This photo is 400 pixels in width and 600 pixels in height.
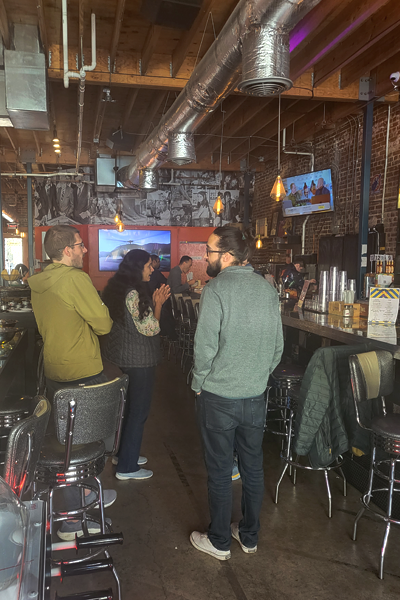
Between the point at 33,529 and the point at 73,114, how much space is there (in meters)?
7.88

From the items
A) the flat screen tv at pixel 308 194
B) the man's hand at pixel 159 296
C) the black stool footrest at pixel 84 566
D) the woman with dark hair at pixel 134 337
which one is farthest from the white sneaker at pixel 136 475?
the flat screen tv at pixel 308 194

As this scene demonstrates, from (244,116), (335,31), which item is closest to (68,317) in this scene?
(335,31)

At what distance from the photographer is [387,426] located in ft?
7.62

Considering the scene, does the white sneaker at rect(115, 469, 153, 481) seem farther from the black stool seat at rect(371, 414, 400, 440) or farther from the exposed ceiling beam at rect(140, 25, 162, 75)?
the exposed ceiling beam at rect(140, 25, 162, 75)

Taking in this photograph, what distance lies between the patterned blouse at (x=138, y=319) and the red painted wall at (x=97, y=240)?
861 centimetres

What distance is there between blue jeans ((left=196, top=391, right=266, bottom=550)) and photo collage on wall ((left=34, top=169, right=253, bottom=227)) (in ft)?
31.7

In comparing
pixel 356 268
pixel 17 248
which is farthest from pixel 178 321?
pixel 17 248

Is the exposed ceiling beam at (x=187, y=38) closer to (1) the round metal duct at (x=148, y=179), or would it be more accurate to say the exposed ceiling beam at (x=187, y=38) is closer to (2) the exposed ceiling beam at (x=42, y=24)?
(2) the exposed ceiling beam at (x=42, y=24)

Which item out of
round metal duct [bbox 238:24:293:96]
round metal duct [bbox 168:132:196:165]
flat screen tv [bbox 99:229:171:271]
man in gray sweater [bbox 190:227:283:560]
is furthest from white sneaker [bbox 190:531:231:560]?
flat screen tv [bbox 99:229:171:271]

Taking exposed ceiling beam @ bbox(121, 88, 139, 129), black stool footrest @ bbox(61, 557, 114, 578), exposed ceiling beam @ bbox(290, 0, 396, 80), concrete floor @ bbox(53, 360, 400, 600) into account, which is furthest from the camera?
exposed ceiling beam @ bbox(121, 88, 139, 129)

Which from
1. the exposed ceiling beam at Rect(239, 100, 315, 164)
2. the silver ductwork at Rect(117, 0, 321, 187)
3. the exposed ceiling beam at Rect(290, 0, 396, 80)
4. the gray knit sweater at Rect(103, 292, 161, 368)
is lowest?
the gray knit sweater at Rect(103, 292, 161, 368)

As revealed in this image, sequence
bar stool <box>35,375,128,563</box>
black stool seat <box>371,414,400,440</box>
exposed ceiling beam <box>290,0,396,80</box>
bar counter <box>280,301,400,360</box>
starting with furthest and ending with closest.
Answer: exposed ceiling beam <box>290,0,396,80</box>
bar counter <box>280,301,400,360</box>
black stool seat <box>371,414,400,440</box>
bar stool <box>35,375,128,563</box>

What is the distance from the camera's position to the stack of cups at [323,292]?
4340mm

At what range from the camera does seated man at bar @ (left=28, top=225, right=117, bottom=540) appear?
245 centimetres
